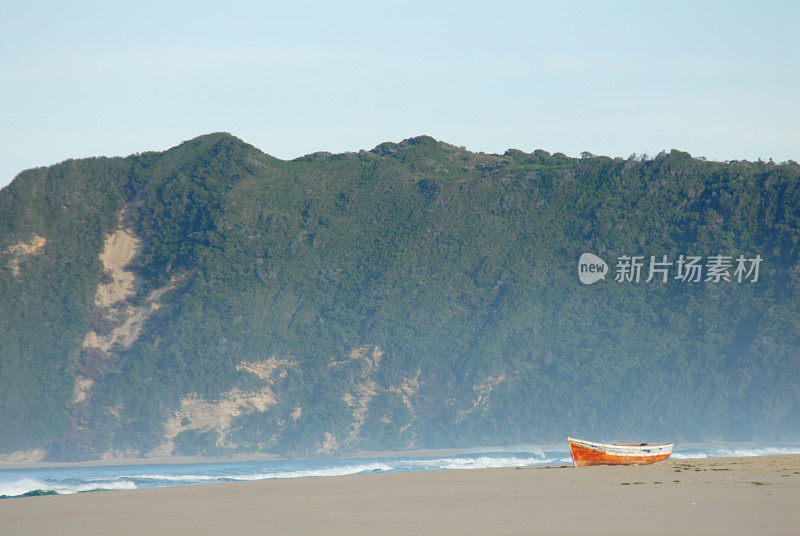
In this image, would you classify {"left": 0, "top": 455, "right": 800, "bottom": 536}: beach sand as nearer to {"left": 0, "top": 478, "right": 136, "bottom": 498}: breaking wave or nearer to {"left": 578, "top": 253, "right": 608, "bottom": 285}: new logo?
{"left": 0, "top": 478, "right": 136, "bottom": 498}: breaking wave

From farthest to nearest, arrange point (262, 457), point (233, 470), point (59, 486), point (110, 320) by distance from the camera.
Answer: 1. point (110, 320)
2. point (262, 457)
3. point (233, 470)
4. point (59, 486)

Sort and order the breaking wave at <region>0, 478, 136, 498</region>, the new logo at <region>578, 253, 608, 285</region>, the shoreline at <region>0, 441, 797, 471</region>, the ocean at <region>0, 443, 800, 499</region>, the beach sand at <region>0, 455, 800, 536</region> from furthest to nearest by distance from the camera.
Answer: the new logo at <region>578, 253, 608, 285</region>, the shoreline at <region>0, 441, 797, 471</region>, the ocean at <region>0, 443, 800, 499</region>, the breaking wave at <region>0, 478, 136, 498</region>, the beach sand at <region>0, 455, 800, 536</region>

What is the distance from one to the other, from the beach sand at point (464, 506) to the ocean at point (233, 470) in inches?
346

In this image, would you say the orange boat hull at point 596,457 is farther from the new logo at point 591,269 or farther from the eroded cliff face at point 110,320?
the new logo at point 591,269

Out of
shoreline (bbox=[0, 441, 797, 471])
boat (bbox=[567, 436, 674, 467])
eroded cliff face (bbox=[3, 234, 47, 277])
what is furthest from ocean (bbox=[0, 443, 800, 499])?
eroded cliff face (bbox=[3, 234, 47, 277])

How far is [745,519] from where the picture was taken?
11.4 m

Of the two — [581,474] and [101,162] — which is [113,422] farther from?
[581,474]

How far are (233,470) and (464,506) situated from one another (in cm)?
3011

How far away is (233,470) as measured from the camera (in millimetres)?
42219

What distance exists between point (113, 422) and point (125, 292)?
509 inches

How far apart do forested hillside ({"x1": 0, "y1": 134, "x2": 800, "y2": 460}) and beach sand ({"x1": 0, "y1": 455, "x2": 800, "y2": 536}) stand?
40.4 metres

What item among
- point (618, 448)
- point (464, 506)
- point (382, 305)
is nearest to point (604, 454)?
point (618, 448)

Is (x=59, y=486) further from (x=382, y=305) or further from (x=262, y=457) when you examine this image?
(x=382, y=305)

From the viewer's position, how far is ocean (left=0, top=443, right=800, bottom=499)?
Result: 1212 inches
